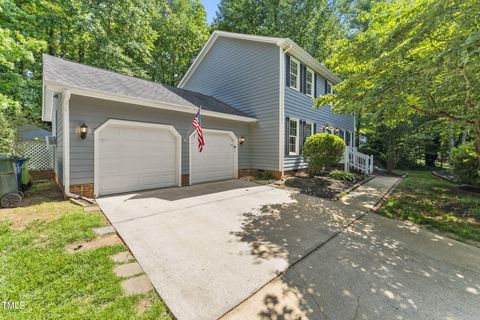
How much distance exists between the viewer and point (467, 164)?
8.26m

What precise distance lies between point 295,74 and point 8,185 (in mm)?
10679

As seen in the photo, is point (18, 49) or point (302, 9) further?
point (302, 9)

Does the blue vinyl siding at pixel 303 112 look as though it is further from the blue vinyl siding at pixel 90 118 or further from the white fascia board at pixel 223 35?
the blue vinyl siding at pixel 90 118

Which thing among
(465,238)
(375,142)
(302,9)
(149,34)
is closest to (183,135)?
(465,238)

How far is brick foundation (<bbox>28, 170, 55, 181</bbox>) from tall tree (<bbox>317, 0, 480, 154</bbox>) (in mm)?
11526

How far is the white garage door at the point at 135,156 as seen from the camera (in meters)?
5.88

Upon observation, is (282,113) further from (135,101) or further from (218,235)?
(218,235)

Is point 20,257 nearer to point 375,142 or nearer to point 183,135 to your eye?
point 183,135

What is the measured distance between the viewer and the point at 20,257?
2.75 metres

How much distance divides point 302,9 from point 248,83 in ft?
35.8

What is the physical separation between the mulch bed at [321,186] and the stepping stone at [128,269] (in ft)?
18.1

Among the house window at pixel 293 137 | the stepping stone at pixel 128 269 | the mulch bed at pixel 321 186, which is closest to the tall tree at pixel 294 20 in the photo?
the house window at pixel 293 137

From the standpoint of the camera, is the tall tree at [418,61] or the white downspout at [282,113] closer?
the tall tree at [418,61]

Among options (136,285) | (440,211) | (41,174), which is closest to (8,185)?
(41,174)
